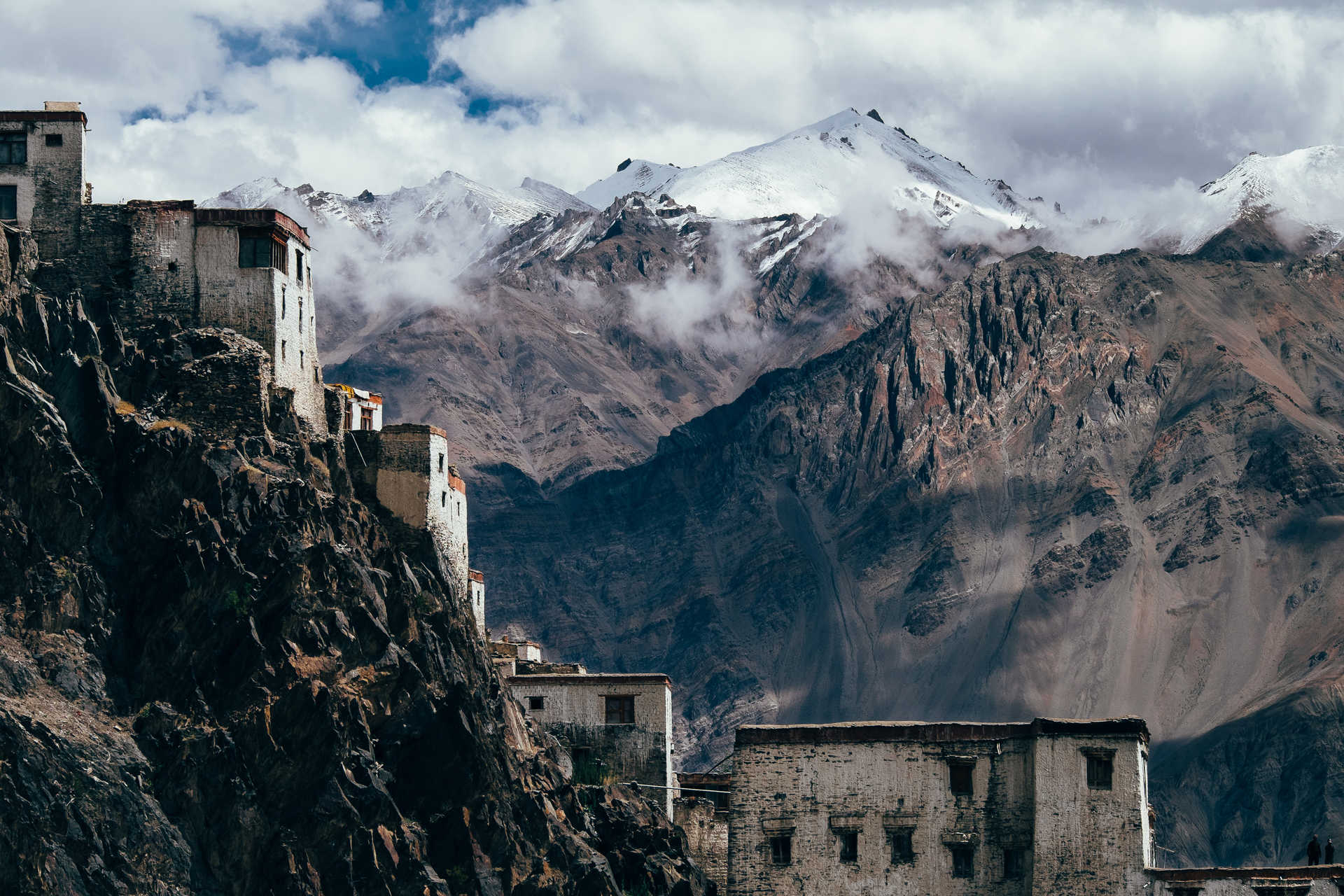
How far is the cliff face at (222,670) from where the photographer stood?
11050 cm

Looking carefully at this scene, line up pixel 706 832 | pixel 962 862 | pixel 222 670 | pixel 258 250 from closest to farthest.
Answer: pixel 222 670
pixel 962 862
pixel 258 250
pixel 706 832

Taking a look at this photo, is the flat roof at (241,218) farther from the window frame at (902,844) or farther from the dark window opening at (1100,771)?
the dark window opening at (1100,771)

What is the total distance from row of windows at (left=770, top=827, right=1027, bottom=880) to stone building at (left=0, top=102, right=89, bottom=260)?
156 ft

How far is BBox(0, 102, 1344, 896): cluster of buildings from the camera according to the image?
11456 centimetres

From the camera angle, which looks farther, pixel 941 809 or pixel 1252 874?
pixel 941 809

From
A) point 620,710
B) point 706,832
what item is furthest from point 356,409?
point 706,832

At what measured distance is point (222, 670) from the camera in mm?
114938

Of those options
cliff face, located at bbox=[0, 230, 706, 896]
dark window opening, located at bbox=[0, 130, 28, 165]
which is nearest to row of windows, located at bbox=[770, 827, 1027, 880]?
cliff face, located at bbox=[0, 230, 706, 896]

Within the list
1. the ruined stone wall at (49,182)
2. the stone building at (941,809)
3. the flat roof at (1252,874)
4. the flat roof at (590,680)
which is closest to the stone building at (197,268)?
the ruined stone wall at (49,182)

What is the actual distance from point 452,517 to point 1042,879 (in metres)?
37.7

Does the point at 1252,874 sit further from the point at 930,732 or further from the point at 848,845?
the point at 848,845

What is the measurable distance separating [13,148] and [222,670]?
31.4 m

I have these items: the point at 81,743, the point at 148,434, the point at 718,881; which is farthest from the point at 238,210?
the point at 718,881

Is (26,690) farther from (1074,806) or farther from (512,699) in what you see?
(1074,806)
